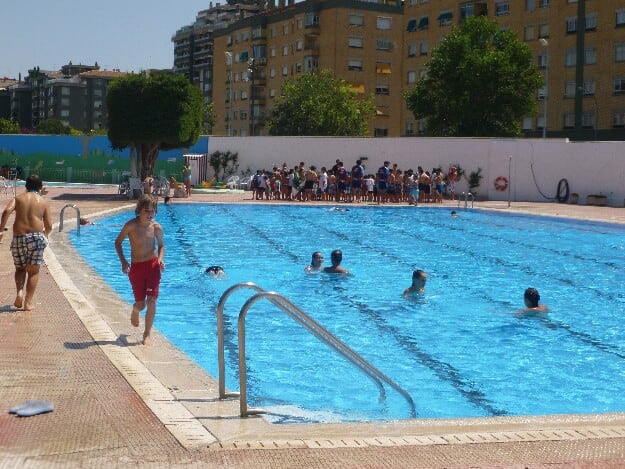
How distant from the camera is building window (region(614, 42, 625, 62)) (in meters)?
59.9

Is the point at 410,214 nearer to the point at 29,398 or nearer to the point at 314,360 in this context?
the point at 314,360

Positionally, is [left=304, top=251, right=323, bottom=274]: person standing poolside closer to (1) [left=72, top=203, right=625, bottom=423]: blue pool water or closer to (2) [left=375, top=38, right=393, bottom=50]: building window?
(1) [left=72, top=203, right=625, bottom=423]: blue pool water

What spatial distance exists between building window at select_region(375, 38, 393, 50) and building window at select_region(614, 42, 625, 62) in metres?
28.0

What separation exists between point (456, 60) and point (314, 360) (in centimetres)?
5190

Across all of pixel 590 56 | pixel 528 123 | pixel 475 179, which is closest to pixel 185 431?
pixel 475 179

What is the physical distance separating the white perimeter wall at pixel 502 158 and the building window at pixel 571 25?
29620 mm

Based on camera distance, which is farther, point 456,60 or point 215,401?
point 456,60

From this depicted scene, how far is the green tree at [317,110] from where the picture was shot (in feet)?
230

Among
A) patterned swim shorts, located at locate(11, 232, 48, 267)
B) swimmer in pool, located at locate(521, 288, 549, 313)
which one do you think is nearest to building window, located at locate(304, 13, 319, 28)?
swimmer in pool, located at locate(521, 288, 549, 313)

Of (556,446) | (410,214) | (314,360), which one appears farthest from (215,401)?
(410,214)

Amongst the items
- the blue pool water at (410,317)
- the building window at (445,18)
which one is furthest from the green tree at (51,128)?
the blue pool water at (410,317)

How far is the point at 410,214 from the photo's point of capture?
96.6 feet

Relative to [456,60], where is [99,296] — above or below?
→ below

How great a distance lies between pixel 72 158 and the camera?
161ft
